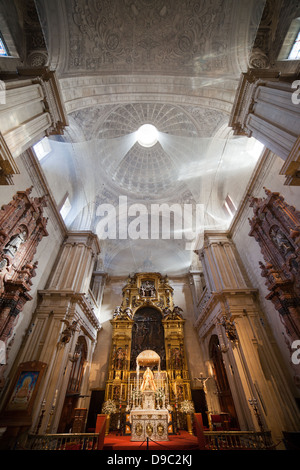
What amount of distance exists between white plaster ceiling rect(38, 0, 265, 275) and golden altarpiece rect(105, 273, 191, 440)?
3250 mm

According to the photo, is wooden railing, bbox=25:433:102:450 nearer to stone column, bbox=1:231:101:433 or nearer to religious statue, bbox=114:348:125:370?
stone column, bbox=1:231:101:433

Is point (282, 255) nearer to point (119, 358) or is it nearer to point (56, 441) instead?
point (56, 441)

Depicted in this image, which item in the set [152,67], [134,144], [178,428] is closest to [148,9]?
[152,67]

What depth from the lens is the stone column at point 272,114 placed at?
17.3 ft

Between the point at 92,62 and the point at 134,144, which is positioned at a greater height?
the point at 134,144

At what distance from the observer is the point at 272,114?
6.12 metres

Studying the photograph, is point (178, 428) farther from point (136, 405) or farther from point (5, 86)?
point (5, 86)

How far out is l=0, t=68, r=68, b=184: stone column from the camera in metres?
5.33

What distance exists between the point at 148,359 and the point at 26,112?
1386cm

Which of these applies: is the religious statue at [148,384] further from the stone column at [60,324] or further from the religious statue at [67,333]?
the religious statue at [67,333]

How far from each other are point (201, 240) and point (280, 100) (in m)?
9.28

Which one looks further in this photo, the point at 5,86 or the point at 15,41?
the point at 15,41

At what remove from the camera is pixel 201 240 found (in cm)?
1399

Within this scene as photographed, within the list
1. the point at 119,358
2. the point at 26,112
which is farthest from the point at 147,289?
the point at 26,112
